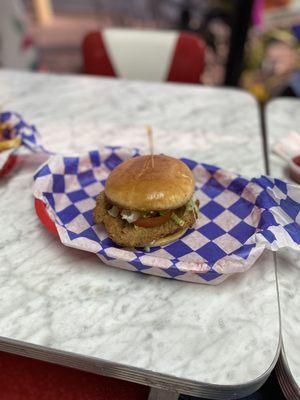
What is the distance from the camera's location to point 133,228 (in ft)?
2.98

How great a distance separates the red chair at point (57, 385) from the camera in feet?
2.91

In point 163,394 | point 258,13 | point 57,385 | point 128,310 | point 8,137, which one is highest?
point 258,13

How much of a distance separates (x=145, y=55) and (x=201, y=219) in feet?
4.67

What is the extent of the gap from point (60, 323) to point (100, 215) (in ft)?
0.97

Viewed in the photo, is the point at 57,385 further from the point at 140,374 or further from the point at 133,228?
the point at 133,228

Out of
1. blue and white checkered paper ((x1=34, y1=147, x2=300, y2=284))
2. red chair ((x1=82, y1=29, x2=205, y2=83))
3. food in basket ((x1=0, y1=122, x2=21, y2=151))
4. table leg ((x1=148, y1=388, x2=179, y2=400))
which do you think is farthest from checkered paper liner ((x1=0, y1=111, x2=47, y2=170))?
red chair ((x1=82, y1=29, x2=205, y2=83))

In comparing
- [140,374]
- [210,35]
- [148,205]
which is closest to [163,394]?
[140,374]

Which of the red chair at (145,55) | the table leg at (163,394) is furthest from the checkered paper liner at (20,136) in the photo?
the red chair at (145,55)

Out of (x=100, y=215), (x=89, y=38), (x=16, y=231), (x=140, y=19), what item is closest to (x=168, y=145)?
(x=100, y=215)

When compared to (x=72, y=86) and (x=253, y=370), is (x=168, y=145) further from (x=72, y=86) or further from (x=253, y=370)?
(x=253, y=370)

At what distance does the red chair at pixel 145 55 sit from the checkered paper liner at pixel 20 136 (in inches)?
36.3

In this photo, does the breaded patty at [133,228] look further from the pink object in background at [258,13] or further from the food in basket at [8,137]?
the pink object in background at [258,13]

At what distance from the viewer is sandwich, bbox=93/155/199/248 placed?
900 mm

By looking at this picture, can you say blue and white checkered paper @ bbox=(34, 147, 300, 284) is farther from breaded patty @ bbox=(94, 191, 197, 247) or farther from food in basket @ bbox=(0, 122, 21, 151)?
food in basket @ bbox=(0, 122, 21, 151)
